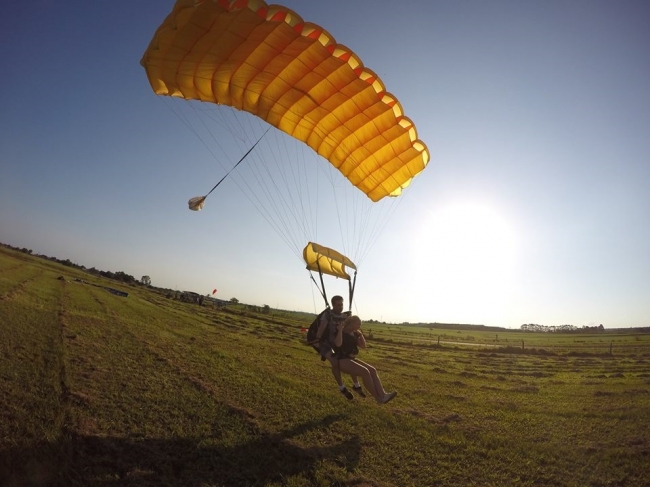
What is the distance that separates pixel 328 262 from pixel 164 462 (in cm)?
561

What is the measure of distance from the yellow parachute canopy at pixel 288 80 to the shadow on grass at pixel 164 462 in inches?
307

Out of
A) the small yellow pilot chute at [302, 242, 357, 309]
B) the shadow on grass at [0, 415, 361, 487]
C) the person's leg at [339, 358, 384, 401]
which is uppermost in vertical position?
the small yellow pilot chute at [302, 242, 357, 309]

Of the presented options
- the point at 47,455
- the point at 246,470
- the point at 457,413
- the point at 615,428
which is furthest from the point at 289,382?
the point at 615,428

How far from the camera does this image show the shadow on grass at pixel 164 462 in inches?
168

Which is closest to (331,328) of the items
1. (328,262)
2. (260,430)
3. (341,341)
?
(341,341)

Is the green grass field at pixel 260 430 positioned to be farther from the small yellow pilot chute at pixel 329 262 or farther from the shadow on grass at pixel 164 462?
the small yellow pilot chute at pixel 329 262

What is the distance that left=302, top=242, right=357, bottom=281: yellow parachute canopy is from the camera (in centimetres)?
887

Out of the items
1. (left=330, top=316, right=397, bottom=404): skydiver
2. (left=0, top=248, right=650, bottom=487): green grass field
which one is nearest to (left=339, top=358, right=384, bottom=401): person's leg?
(left=330, top=316, right=397, bottom=404): skydiver

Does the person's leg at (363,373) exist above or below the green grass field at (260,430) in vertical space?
above

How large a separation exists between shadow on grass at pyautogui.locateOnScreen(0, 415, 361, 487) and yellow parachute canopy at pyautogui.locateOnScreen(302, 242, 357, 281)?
167 inches

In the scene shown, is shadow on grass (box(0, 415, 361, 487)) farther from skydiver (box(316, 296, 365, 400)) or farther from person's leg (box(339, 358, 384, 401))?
skydiver (box(316, 296, 365, 400))

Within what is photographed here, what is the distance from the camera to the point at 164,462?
4.93m

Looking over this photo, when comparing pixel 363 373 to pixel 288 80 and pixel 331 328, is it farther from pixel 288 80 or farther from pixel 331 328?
pixel 288 80

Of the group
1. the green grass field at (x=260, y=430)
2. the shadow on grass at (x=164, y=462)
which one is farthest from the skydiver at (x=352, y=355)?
the shadow on grass at (x=164, y=462)
